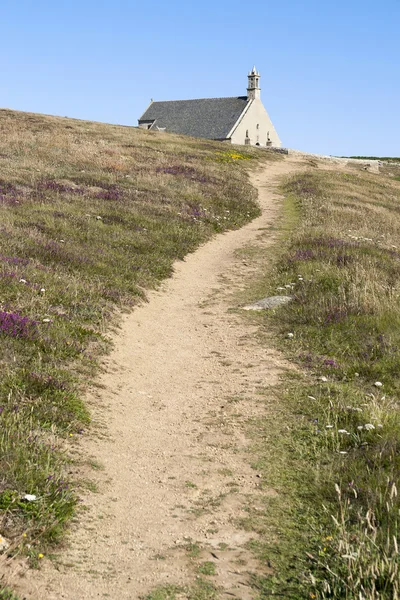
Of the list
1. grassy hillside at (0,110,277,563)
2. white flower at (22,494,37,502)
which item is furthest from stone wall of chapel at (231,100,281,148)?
white flower at (22,494,37,502)

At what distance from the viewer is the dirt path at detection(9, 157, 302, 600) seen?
19.0ft

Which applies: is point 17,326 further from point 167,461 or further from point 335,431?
point 335,431

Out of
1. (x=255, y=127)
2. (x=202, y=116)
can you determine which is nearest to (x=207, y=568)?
(x=255, y=127)

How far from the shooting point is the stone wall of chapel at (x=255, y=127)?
337ft

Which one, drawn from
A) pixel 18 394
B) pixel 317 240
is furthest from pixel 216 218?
pixel 18 394

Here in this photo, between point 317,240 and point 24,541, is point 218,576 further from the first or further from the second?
point 317,240

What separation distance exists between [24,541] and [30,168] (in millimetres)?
28278

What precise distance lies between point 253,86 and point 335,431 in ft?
349

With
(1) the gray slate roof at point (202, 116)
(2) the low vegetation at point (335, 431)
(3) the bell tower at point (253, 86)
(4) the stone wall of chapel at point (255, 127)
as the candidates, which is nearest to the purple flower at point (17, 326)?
(2) the low vegetation at point (335, 431)

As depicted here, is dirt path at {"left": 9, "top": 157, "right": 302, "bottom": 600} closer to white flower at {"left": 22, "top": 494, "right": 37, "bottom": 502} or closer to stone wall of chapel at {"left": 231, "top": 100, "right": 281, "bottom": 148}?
white flower at {"left": 22, "top": 494, "right": 37, "bottom": 502}

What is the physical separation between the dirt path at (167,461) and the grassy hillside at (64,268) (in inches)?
16.8

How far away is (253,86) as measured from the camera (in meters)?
106

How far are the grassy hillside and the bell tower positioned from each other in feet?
229

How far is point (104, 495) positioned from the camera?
7.11 m
